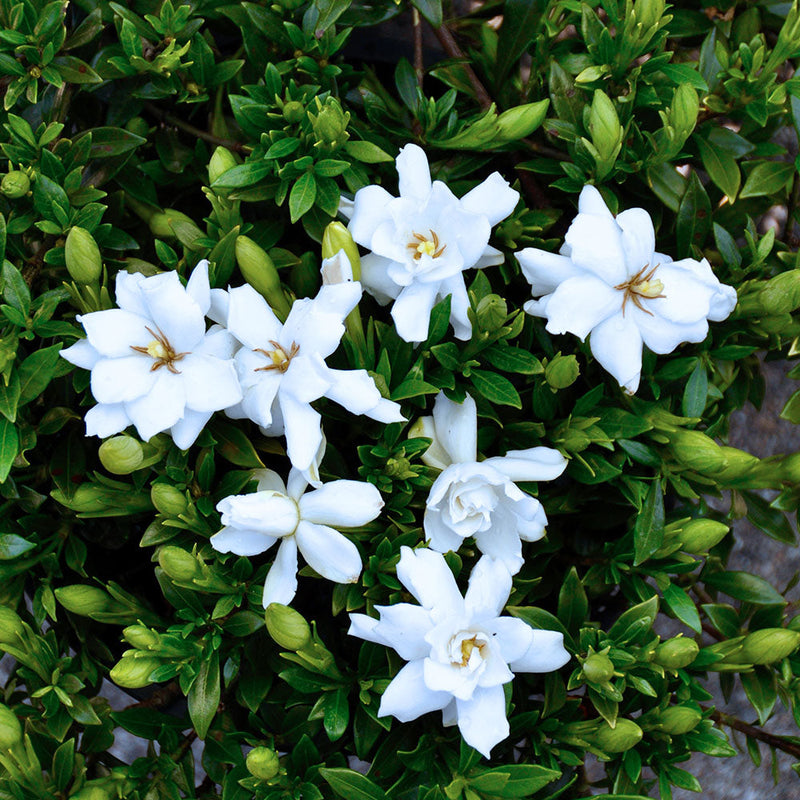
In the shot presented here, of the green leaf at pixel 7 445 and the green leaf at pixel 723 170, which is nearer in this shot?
the green leaf at pixel 7 445

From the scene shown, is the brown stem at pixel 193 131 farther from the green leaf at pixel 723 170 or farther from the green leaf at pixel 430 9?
the green leaf at pixel 723 170

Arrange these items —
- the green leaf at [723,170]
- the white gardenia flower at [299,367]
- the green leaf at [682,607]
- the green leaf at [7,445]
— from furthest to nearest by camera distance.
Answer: the green leaf at [723,170] < the green leaf at [682,607] < the green leaf at [7,445] < the white gardenia flower at [299,367]

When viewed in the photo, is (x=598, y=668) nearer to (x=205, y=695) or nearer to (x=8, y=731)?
(x=205, y=695)

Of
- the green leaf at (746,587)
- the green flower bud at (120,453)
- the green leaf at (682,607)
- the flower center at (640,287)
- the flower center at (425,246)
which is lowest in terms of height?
the green leaf at (746,587)

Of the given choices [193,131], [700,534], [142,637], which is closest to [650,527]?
[700,534]

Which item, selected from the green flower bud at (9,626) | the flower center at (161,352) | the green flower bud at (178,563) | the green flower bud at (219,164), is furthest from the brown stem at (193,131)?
the green flower bud at (9,626)

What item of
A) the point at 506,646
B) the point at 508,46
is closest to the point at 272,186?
the point at 508,46

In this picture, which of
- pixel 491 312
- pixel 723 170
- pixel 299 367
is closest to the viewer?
pixel 299 367

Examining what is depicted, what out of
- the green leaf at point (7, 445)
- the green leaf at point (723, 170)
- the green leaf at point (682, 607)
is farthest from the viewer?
the green leaf at point (723, 170)
